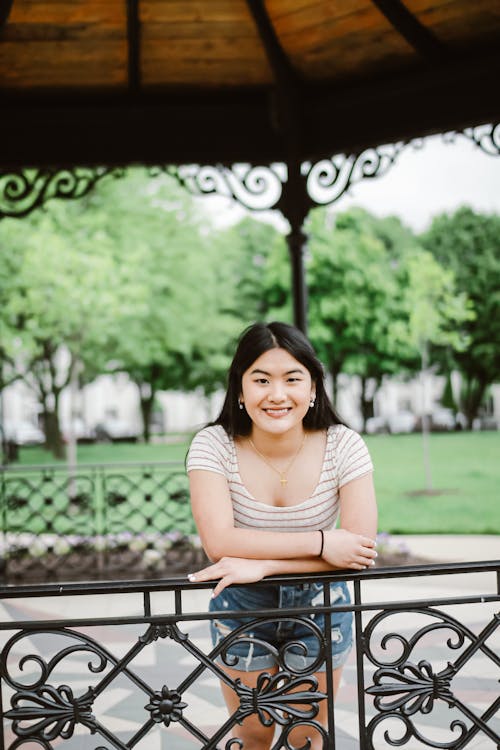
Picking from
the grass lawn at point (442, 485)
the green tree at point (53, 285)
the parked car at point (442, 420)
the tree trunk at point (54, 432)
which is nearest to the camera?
the green tree at point (53, 285)

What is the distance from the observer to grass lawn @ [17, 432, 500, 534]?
57.1ft

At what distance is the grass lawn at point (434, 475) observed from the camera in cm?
1741

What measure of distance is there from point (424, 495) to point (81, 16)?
56.1 feet

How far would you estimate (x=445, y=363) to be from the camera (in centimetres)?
3484

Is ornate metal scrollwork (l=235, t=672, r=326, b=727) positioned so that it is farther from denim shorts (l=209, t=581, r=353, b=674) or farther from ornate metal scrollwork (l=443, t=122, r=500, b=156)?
ornate metal scrollwork (l=443, t=122, r=500, b=156)

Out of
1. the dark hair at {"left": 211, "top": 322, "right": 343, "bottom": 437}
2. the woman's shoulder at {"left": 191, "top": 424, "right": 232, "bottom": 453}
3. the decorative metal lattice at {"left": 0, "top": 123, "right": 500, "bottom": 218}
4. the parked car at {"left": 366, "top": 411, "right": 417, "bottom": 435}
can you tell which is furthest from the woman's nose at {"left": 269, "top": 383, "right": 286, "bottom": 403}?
the parked car at {"left": 366, "top": 411, "right": 417, "bottom": 435}

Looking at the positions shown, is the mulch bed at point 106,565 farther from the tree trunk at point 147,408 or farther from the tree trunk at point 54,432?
the tree trunk at point 147,408

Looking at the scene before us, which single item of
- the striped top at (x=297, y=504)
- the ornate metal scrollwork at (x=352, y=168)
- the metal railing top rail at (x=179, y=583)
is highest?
the ornate metal scrollwork at (x=352, y=168)

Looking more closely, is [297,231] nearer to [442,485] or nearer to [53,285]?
[53,285]

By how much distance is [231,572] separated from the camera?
94.0 inches

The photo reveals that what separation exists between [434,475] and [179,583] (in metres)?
22.7

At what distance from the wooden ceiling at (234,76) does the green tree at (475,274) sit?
2789 centimetres

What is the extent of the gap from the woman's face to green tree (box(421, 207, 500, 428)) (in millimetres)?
30899

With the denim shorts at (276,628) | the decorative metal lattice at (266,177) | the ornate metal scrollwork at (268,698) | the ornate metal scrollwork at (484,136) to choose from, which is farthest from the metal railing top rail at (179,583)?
the decorative metal lattice at (266,177)
